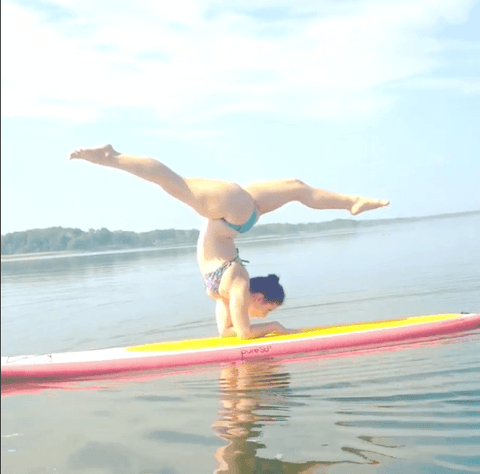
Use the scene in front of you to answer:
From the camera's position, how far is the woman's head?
512 centimetres

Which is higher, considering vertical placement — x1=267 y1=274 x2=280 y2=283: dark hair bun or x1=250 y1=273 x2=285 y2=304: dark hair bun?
x1=267 y1=274 x2=280 y2=283: dark hair bun

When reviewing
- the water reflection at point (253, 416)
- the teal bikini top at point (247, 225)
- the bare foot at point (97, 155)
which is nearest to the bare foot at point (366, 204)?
the teal bikini top at point (247, 225)

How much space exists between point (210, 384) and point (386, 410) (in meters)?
1.30

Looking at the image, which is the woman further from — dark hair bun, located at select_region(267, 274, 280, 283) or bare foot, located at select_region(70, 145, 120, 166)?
bare foot, located at select_region(70, 145, 120, 166)

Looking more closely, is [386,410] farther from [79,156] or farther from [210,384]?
[79,156]

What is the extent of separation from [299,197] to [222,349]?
1371 mm

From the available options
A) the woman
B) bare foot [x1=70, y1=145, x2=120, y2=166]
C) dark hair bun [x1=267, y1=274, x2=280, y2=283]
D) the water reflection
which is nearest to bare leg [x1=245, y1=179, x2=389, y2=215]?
the woman

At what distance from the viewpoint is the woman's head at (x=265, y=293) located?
512 cm

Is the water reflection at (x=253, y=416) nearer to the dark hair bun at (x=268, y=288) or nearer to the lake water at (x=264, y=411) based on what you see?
the lake water at (x=264, y=411)

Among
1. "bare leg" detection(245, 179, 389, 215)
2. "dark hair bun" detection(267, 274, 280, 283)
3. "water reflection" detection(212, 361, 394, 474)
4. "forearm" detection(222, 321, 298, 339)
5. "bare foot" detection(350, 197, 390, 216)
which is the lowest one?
"water reflection" detection(212, 361, 394, 474)

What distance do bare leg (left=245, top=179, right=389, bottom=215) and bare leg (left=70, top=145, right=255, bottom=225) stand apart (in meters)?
0.15

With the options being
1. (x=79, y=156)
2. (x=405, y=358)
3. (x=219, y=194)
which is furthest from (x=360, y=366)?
(x=79, y=156)

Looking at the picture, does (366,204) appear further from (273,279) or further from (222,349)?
(222,349)

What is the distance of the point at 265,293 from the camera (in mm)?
5121
